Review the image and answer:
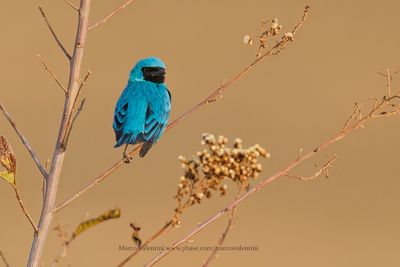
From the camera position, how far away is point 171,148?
14781mm

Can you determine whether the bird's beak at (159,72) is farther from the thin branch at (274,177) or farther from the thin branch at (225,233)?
the thin branch at (225,233)

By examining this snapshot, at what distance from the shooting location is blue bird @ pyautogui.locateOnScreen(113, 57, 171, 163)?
409 centimetres

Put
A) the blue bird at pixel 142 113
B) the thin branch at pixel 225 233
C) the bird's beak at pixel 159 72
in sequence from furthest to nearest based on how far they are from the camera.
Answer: the bird's beak at pixel 159 72
the blue bird at pixel 142 113
the thin branch at pixel 225 233

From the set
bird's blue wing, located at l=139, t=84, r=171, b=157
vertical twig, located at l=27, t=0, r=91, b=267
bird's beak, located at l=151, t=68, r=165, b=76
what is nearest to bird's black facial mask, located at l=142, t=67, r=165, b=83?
bird's beak, located at l=151, t=68, r=165, b=76

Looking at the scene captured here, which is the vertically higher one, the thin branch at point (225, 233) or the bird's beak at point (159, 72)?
the bird's beak at point (159, 72)

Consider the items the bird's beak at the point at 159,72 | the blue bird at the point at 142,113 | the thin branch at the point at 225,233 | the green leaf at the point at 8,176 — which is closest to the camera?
the thin branch at the point at 225,233

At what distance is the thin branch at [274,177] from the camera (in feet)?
7.16

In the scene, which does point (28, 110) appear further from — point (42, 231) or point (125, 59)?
point (42, 231)

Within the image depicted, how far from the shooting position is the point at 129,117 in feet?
13.6

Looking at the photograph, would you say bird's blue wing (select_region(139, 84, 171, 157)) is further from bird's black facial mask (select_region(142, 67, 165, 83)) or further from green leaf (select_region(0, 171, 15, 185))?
green leaf (select_region(0, 171, 15, 185))

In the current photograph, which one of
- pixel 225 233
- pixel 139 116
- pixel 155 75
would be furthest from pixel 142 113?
pixel 225 233

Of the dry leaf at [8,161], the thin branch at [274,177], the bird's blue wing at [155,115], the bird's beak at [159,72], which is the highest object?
the bird's beak at [159,72]

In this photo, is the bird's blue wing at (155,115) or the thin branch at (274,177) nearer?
the thin branch at (274,177)

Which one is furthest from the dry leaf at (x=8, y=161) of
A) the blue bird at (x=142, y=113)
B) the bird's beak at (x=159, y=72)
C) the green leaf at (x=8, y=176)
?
the bird's beak at (x=159, y=72)
